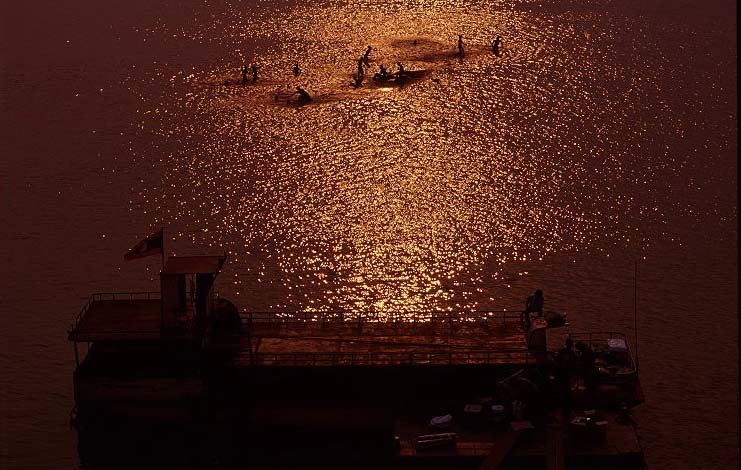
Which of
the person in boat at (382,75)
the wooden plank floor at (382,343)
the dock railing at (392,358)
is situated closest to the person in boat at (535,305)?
the wooden plank floor at (382,343)

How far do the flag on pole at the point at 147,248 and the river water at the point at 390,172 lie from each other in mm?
8201

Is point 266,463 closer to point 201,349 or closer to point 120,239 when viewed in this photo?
point 201,349

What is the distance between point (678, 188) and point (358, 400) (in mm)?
36840

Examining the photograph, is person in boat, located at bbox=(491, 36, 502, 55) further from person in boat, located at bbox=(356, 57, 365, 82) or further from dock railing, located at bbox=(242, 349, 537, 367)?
dock railing, located at bbox=(242, 349, 537, 367)

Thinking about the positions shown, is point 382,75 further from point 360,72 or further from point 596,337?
point 596,337

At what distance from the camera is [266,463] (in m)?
65.4

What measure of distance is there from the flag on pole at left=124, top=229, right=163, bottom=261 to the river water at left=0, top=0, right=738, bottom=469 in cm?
820

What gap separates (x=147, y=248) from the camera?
224 feet

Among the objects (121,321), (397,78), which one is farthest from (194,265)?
(397,78)

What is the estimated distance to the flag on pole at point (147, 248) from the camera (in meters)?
68.1

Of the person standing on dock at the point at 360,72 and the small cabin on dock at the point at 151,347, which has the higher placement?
the person standing on dock at the point at 360,72

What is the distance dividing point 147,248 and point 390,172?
3106 cm

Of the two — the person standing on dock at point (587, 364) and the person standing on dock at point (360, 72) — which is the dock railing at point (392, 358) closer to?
the person standing on dock at point (587, 364)

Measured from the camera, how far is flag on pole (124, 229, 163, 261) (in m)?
68.1
